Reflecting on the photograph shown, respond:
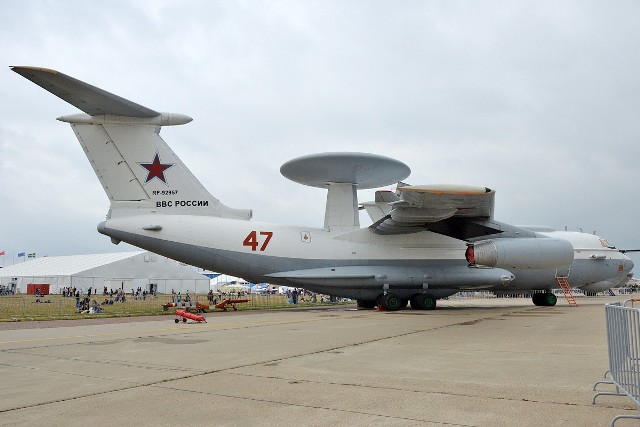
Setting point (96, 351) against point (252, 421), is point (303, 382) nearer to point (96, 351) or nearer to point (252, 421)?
point (252, 421)

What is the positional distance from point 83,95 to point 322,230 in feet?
28.2

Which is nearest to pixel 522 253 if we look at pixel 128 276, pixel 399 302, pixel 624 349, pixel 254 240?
pixel 399 302

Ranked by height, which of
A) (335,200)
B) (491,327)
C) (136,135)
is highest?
(136,135)

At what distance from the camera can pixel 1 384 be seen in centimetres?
Result: 541

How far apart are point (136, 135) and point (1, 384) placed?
38.2 feet

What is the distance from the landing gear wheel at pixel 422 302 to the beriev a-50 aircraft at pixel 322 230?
35mm

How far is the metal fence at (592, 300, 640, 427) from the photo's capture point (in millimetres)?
3953

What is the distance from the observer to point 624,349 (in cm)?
432

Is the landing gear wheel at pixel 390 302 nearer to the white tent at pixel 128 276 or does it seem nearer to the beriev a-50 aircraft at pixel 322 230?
the beriev a-50 aircraft at pixel 322 230

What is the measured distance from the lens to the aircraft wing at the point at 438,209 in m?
12.8

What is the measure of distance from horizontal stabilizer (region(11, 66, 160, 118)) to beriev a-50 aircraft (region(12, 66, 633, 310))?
0.09 ft

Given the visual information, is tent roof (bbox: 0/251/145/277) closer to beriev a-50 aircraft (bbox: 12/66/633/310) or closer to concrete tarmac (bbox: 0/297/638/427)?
beriev a-50 aircraft (bbox: 12/66/633/310)

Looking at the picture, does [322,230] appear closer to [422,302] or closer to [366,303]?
[366,303]

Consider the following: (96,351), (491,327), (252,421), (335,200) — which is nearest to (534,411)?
(252,421)
